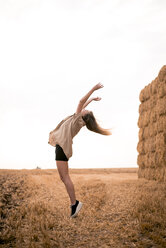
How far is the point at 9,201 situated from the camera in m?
6.20

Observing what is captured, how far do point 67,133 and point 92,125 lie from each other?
439mm

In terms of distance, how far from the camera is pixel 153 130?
33.0 ft

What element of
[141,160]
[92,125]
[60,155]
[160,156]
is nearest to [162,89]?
[160,156]

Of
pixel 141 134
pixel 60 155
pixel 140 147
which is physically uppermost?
pixel 141 134

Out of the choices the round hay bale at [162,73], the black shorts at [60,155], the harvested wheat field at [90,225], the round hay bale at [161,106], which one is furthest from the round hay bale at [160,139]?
the black shorts at [60,155]

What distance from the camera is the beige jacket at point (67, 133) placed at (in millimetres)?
4082

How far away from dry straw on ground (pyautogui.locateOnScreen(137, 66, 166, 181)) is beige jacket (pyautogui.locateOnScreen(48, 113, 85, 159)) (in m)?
5.61

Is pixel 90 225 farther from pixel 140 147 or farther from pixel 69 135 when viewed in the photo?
pixel 140 147

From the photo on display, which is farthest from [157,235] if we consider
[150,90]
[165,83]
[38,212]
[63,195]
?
[150,90]

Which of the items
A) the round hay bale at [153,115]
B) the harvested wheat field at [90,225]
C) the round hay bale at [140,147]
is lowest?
the harvested wheat field at [90,225]

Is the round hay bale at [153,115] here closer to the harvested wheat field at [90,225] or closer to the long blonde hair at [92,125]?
the harvested wheat field at [90,225]

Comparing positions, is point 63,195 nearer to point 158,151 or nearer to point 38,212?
point 38,212

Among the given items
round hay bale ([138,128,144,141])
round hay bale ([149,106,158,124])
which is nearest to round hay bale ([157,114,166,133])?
round hay bale ([149,106,158,124])

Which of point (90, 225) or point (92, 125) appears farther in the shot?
point (92, 125)
